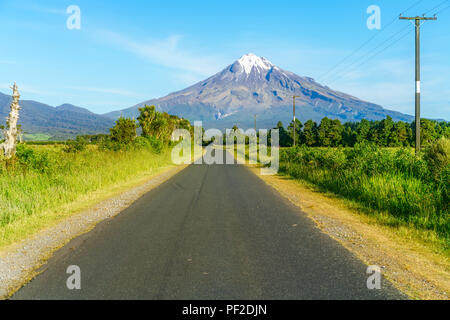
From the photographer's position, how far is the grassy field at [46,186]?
7754 mm

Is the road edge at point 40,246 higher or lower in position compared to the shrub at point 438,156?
lower

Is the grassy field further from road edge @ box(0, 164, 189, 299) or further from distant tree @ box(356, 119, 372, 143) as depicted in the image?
distant tree @ box(356, 119, 372, 143)

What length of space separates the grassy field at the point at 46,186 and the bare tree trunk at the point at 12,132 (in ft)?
0.94

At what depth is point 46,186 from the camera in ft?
35.9

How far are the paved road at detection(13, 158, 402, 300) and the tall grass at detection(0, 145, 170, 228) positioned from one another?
2671mm

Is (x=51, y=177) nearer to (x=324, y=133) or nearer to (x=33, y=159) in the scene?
(x=33, y=159)

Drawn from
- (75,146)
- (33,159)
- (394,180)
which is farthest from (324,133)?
(33,159)

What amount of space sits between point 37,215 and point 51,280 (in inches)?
185

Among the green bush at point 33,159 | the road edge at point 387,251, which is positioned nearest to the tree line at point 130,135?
the green bush at point 33,159

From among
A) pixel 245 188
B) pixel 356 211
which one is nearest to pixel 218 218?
pixel 356 211

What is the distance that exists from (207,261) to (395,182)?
7.29 metres

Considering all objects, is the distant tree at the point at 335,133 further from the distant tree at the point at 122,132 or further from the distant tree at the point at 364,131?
the distant tree at the point at 122,132

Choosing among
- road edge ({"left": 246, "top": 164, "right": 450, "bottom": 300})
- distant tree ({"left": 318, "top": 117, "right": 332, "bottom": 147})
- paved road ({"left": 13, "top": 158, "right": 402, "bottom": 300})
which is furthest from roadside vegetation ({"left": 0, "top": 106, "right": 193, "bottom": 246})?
distant tree ({"left": 318, "top": 117, "right": 332, "bottom": 147})

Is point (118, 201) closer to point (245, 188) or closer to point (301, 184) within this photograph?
point (245, 188)
